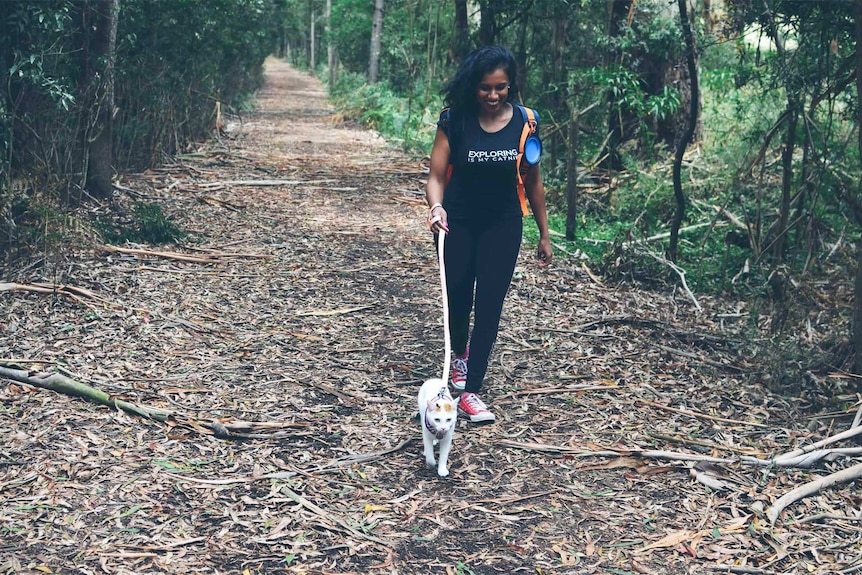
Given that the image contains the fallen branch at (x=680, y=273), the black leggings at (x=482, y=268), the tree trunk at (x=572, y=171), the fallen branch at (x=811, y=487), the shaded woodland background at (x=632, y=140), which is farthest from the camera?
the tree trunk at (x=572, y=171)

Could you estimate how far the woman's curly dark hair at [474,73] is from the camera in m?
4.11

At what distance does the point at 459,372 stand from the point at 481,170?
4.43 ft

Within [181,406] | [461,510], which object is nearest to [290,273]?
[181,406]

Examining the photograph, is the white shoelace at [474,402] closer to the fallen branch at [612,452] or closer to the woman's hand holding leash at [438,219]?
the fallen branch at [612,452]

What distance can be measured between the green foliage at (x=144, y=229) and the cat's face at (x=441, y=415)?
15.7 feet

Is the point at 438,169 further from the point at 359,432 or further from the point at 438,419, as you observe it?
the point at 359,432

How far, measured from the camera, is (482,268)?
4496 mm

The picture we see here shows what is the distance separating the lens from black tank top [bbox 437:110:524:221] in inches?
167

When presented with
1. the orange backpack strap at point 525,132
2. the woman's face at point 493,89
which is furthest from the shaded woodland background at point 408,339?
the woman's face at point 493,89

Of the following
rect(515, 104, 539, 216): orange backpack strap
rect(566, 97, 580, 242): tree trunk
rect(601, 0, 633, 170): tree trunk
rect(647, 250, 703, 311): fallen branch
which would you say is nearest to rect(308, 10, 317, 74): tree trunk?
rect(601, 0, 633, 170): tree trunk

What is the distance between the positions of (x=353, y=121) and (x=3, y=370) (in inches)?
710

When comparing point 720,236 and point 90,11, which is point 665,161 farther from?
point 90,11

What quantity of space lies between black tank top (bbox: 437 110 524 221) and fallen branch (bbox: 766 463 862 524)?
6.35ft

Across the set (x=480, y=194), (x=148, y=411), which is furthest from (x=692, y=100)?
(x=148, y=411)
